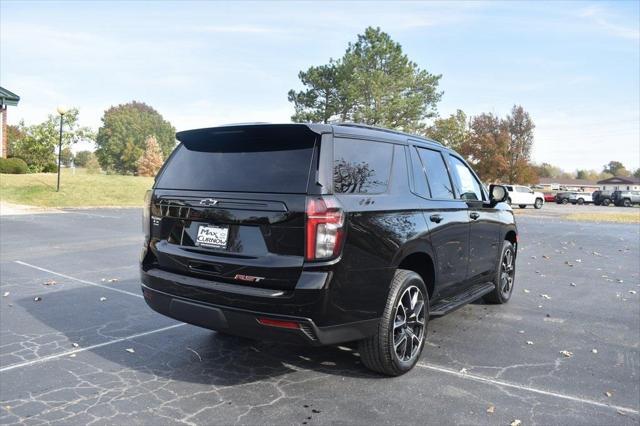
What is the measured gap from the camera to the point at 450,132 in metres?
60.2

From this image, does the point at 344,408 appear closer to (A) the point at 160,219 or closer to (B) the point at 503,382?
(B) the point at 503,382

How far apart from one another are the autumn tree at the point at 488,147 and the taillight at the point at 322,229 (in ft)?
194

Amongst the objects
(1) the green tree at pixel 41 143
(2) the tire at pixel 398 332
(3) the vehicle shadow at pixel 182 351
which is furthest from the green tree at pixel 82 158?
(2) the tire at pixel 398 332

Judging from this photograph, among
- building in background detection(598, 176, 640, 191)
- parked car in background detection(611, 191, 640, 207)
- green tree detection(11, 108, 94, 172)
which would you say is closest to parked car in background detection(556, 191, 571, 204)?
parked car in background detection(611, 191, 640, 207)

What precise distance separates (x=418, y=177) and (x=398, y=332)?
137cm

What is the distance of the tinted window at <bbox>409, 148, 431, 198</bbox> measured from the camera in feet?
14.1

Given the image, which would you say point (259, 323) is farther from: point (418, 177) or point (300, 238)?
point (418, 177)

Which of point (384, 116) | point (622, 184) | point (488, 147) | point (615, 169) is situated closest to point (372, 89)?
point (384, 116)

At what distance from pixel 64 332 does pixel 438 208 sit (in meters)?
3.77

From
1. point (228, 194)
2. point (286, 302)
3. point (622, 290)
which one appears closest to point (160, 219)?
point (228, 194)

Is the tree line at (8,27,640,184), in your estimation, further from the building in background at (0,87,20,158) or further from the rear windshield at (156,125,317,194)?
the rear windshield at (156,125,317,194)

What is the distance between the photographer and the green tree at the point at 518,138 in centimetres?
6225

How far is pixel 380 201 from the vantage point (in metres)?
3.66

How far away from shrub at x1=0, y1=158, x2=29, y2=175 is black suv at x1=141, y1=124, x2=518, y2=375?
31.8 metres
